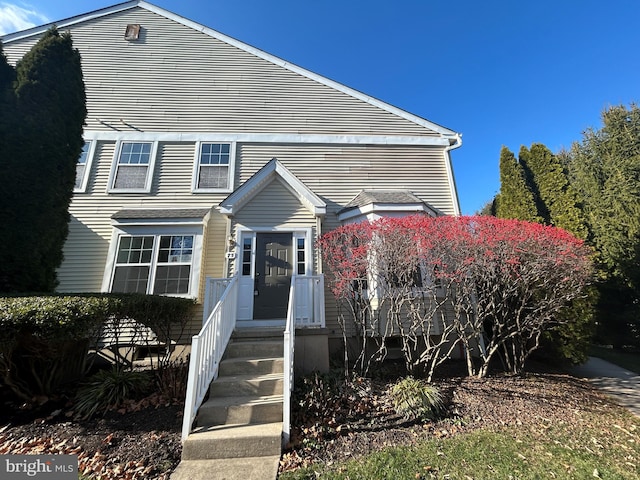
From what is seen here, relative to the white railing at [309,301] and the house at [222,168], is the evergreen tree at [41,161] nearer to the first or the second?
the house at [222,168]

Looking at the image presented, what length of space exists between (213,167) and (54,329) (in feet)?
19.9

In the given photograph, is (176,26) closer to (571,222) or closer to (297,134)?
(297,134)

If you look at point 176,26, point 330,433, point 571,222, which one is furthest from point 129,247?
point 571,222

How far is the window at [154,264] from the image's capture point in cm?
687

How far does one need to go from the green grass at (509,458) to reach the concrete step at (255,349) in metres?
2.15

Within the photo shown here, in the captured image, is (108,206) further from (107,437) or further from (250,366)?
(250,366)

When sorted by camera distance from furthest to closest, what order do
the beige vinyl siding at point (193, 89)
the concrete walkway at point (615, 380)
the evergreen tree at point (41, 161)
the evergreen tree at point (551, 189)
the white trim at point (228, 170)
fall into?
1. the beige vinyl siding at point (193, 89)
2. the evergreen tree at point (551, 189)
3. the white trim at point (228, 170)
4. the concrete walkway at point (615, 380)
5. the evergreen tree at point (41, 161)

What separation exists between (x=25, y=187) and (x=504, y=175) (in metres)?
13.3

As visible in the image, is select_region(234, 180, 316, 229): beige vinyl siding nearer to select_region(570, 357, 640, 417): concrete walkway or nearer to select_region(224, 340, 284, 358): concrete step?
select_region(224, 340, 284, 358): concrete step

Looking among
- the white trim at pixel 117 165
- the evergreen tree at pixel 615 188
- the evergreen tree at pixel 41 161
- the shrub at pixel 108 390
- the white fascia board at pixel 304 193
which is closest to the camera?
the shrub at pixel 108 390

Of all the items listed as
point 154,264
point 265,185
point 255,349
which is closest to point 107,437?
point 255,349

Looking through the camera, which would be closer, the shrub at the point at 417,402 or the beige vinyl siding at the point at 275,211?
the shrub at the point at 417,402

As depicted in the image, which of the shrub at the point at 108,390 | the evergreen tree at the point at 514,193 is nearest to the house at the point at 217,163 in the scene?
the shrub at the point at 108,390

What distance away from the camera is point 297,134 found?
8.91 m
